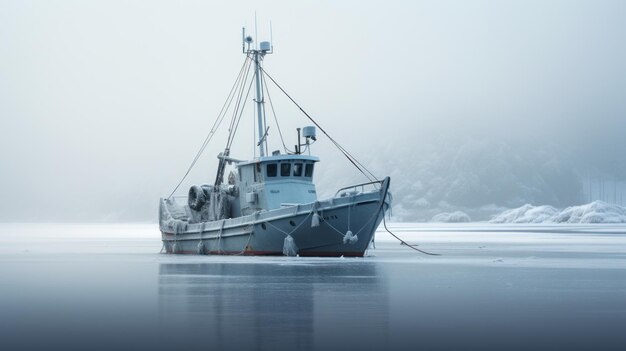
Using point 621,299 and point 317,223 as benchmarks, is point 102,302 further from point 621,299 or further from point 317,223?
point 317,223

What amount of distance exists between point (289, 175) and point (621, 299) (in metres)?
25.6

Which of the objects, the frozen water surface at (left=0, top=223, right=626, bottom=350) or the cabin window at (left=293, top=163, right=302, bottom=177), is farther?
the cabin window at (left=293, top=163, right=302, bottom=177)

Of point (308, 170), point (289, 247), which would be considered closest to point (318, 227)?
point (289, 247)

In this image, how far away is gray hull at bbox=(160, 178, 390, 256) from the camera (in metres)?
39.7

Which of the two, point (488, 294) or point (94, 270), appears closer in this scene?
point (488, 294)

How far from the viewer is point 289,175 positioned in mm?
43781

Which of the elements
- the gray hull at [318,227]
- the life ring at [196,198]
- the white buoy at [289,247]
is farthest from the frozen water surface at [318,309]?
the life ring at [196,198]

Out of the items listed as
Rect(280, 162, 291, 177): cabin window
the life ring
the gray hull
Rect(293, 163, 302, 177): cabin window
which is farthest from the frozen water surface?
the life ring

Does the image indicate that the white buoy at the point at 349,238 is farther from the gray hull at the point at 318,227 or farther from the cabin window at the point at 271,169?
the cabin window at the point at 271,169

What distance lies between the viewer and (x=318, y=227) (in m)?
40.2

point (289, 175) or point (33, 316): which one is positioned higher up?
point (289, 175)

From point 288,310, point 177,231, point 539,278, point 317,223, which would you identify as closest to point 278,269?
point 317,223

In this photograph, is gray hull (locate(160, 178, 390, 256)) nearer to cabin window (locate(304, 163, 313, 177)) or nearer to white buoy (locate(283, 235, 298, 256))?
white buoy (locate(283, 235, 298, 256))

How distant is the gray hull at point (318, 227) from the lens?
1563 inches
